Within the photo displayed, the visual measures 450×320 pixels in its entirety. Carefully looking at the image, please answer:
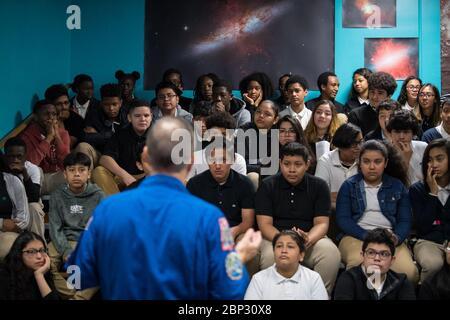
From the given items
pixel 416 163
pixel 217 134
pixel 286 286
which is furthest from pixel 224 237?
pixel 416 163

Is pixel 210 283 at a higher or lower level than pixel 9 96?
lower

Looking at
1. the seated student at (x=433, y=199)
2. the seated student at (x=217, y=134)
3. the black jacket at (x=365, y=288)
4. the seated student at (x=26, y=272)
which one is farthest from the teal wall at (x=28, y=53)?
the seated student at (x=433, y=199)

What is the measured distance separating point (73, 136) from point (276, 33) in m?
2.30

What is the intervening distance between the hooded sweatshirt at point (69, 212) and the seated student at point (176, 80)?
2.06 metres

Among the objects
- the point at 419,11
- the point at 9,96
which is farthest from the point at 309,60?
the point at 9,96

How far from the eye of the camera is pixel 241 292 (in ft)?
7.42

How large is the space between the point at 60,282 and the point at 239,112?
2263 millimetres

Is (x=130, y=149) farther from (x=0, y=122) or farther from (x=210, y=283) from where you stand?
(x=210, y=283)

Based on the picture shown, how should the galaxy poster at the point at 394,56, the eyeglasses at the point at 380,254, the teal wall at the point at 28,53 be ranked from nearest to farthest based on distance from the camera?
1. the eyeglasses at the point at 380,254
2. the teal wall at the point at 28,53
3. the galaxy poster at the point at 394,56

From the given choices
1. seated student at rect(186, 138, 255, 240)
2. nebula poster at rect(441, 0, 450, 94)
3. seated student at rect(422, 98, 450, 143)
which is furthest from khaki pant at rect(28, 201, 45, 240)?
nebula poster at rect(441, 0, 450, 94)

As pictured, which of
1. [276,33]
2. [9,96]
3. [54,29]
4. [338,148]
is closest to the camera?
[338,148]

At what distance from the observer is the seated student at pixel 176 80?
22.1ft

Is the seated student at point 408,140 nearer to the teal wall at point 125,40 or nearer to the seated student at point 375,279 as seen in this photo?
the seated student at point 375,279

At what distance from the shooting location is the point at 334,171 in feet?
16.4
